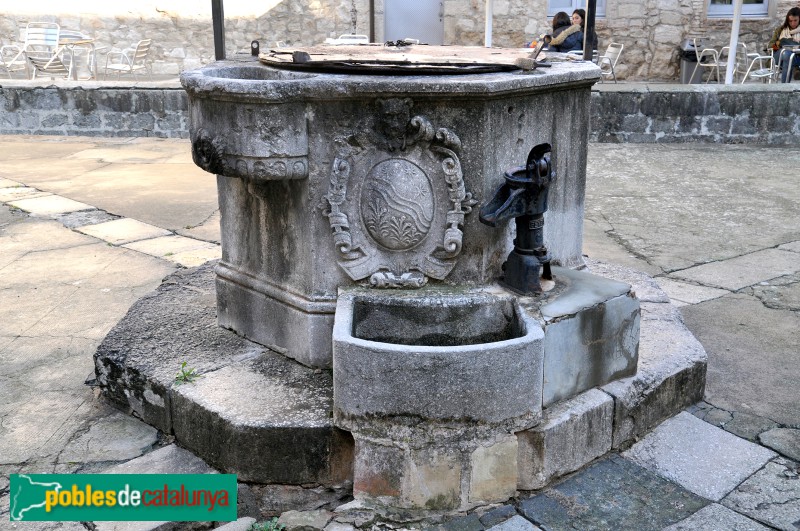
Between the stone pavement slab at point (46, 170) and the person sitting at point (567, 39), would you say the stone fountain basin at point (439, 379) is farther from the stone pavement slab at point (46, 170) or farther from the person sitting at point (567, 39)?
the person sitting at point (567, 39)

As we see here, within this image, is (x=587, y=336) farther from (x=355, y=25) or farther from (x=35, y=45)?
(x=35, y=45)

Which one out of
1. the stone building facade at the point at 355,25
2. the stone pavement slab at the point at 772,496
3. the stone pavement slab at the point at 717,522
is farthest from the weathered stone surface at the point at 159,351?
the stone building facade at the point at 355,25

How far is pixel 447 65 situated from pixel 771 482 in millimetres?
1725

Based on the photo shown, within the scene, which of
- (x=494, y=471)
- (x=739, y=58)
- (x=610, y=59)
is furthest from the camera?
(x=739, y=58)

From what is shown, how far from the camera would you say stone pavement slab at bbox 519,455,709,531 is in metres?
2.46

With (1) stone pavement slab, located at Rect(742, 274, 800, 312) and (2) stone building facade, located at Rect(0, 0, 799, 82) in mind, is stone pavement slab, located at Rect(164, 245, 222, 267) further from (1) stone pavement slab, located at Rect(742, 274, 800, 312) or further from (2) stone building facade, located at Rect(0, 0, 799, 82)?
(2) stone building facade, located at Rect(0, 0, 799, 82)

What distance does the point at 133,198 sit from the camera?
20.4 ft

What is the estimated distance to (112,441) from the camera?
2.88m

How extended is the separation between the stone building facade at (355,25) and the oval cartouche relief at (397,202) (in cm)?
983

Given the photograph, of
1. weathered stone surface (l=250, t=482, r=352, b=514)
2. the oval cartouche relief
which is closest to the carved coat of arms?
the oval cartouche relief

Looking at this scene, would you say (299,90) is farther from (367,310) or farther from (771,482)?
(771,482)

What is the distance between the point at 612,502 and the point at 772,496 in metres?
0.49

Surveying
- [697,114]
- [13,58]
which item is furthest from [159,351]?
[13,58]

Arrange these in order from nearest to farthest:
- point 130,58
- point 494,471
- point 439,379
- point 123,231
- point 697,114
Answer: point 439,379
point 494,471
point 123,231
point 697,114
point 130,58
